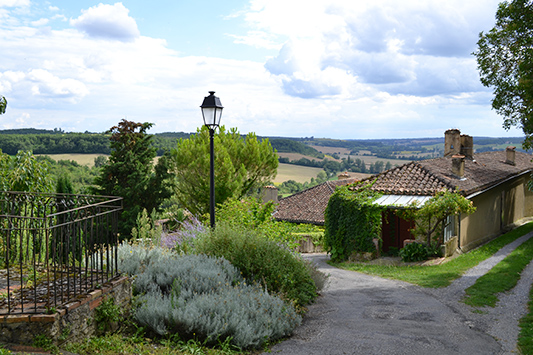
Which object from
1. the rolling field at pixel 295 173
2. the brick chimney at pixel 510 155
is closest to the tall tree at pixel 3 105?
the brick chimney at pixel 510 155

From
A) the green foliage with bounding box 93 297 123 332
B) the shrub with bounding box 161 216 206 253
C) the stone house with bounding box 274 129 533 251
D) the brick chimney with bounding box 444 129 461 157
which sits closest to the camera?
the green foliage with bounding box 93 297 123 332

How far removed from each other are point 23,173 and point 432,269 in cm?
1313

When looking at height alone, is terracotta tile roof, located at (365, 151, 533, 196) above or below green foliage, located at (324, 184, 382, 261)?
above

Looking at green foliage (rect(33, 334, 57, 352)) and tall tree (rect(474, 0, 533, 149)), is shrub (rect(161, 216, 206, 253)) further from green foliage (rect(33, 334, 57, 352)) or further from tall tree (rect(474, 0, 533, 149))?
tall tree (rect(474, 0, 533, 149))

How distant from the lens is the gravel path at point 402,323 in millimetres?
6441

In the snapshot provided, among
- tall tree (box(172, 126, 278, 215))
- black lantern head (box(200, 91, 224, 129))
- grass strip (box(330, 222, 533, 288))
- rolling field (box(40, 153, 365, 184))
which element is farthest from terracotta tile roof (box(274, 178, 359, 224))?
black lantern head (box(200, 91, 224, 129))

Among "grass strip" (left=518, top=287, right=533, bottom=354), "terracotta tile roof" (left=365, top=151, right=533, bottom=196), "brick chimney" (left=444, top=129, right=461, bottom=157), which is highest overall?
"brick chimney" (left=444, top=129, right=461, bottom=157)

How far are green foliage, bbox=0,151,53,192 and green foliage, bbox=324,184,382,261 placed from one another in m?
10.5

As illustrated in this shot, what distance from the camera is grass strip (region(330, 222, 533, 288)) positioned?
475 inches

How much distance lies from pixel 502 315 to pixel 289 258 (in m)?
4.31

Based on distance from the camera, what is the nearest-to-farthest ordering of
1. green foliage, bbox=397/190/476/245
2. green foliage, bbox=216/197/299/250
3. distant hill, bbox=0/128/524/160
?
green foliage, bbox=216/197/299/250 < green foliage, bbox=397/190/476/245 < distant hill, bbox=0/128/524/160

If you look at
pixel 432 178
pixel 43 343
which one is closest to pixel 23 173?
pixel 43 343

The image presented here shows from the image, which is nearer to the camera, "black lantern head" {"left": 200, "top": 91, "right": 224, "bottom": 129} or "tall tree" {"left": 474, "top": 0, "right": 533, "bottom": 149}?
"black lantern head" {"left": 200, "top": 91, "right": 224, "bottom": 129}

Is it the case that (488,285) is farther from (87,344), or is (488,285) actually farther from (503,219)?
(503,219)
